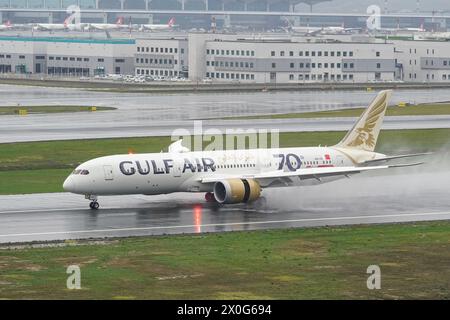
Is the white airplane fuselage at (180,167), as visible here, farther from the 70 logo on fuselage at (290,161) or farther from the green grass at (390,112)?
the green grass at (390,112)

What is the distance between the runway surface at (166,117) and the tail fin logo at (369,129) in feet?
142

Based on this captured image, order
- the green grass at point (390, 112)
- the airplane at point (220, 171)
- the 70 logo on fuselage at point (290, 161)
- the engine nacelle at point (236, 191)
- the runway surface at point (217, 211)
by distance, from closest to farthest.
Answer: the runway surface at point (217, 211), the airplane at point (220, 171), the engine nacelle at point (236, 191), the 70 logo on fuselage at point (290, 161), the green grass at point (390, 112)

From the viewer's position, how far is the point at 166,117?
15362cm

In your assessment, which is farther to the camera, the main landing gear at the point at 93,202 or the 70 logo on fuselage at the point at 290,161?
the 70 logo on fuselage at the point at 290,161

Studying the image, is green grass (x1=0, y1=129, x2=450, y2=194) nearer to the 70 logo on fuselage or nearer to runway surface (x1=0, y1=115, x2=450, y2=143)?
runway surface (x1=0, y1=115, x2=450, y2=143)

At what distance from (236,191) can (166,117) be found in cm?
7516

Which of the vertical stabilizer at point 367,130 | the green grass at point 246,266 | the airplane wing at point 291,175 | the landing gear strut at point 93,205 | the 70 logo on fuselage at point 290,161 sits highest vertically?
the vertical stabilizer at point 367,130

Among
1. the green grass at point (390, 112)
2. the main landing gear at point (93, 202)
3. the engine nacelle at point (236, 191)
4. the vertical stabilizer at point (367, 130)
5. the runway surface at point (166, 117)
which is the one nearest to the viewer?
the main landing gear at point (93, 202)

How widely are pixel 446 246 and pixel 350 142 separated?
25018 millimetres

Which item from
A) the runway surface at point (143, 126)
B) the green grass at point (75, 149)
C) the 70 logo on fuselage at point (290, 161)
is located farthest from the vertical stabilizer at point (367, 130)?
the runway surface at point (143, 126)

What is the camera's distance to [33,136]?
127 m

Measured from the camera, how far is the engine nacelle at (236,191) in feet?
260
